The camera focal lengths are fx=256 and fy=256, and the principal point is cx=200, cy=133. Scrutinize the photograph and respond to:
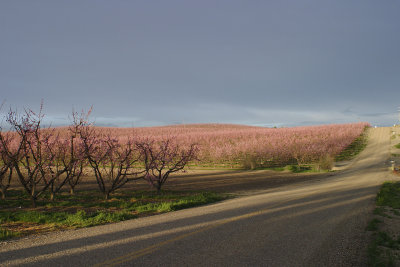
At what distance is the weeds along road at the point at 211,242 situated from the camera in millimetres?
5692

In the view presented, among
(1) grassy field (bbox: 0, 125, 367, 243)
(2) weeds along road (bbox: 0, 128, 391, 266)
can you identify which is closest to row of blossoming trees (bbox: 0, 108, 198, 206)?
(1) grassy field (bbox: 0, 125, 367, 243)

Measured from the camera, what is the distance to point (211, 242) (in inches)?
265

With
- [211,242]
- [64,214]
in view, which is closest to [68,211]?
[64,214]

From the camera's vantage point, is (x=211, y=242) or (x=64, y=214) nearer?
(x=211, y=242)

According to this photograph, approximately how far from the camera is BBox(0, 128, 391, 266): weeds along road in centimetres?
569

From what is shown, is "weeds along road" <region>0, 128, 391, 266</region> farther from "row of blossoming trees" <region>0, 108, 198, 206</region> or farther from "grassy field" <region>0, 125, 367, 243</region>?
"row of blossoming trees" <region>0, 108, 198, 206</region>

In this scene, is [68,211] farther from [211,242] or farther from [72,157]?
[211,242]

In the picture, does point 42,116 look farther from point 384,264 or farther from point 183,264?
point 384,264

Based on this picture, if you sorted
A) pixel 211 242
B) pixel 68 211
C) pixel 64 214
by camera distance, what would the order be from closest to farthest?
pixel 211 242 < pixel 64 214 < pixel 68 211

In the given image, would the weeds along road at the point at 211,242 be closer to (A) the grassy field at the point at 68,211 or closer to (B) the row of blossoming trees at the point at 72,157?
(A) the grassy field at the point at 68,211

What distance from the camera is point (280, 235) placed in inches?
293

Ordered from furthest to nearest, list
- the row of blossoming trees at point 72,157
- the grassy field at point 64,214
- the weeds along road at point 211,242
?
the row of blossoming trees at point 72,157, the grassy field at point 64,214, the weeds along road at point 211,242

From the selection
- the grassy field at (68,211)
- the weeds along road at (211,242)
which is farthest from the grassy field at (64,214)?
the weeds along road at (211,242)

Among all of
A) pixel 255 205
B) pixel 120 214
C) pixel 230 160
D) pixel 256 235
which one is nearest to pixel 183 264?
pixel 256 235
